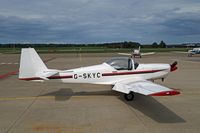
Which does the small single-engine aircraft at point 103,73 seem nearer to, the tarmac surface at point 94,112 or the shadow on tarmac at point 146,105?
the shadow on tarmac at point 146,105

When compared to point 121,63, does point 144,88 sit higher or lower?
lower

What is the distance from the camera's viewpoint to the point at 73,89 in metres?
12.3

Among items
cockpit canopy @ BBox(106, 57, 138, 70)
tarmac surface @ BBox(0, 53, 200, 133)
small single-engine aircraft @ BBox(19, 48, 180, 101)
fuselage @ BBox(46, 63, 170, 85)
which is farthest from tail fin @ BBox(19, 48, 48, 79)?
cockpit canopy @ BBox(106, 57, 138, 70)

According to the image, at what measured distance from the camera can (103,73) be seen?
33.6 ft

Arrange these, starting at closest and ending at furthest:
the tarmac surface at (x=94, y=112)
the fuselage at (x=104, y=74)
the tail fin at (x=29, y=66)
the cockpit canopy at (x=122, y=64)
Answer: the tarmac surface at (x=94, y=112) < the tail fin at (x=29, y=66) < the fuselage at (x=104, y=74) < the cockpit canopy at (x=122, y=64)

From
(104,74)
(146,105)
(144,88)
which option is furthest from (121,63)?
(144,88)

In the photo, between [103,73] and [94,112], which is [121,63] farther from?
[94,112]

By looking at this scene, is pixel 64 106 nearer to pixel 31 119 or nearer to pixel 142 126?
pixel 31 119

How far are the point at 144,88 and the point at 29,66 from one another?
4.52 meters

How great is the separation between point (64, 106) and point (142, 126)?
10.7 feet

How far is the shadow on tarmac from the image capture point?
710 centimetres

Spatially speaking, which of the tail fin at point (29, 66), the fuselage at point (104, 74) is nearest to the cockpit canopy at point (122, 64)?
the fuselage at point (104, 74)

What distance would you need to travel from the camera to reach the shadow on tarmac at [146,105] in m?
7.10

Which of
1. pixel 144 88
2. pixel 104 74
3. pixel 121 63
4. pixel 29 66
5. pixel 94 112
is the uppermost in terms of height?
pixel 121 63
